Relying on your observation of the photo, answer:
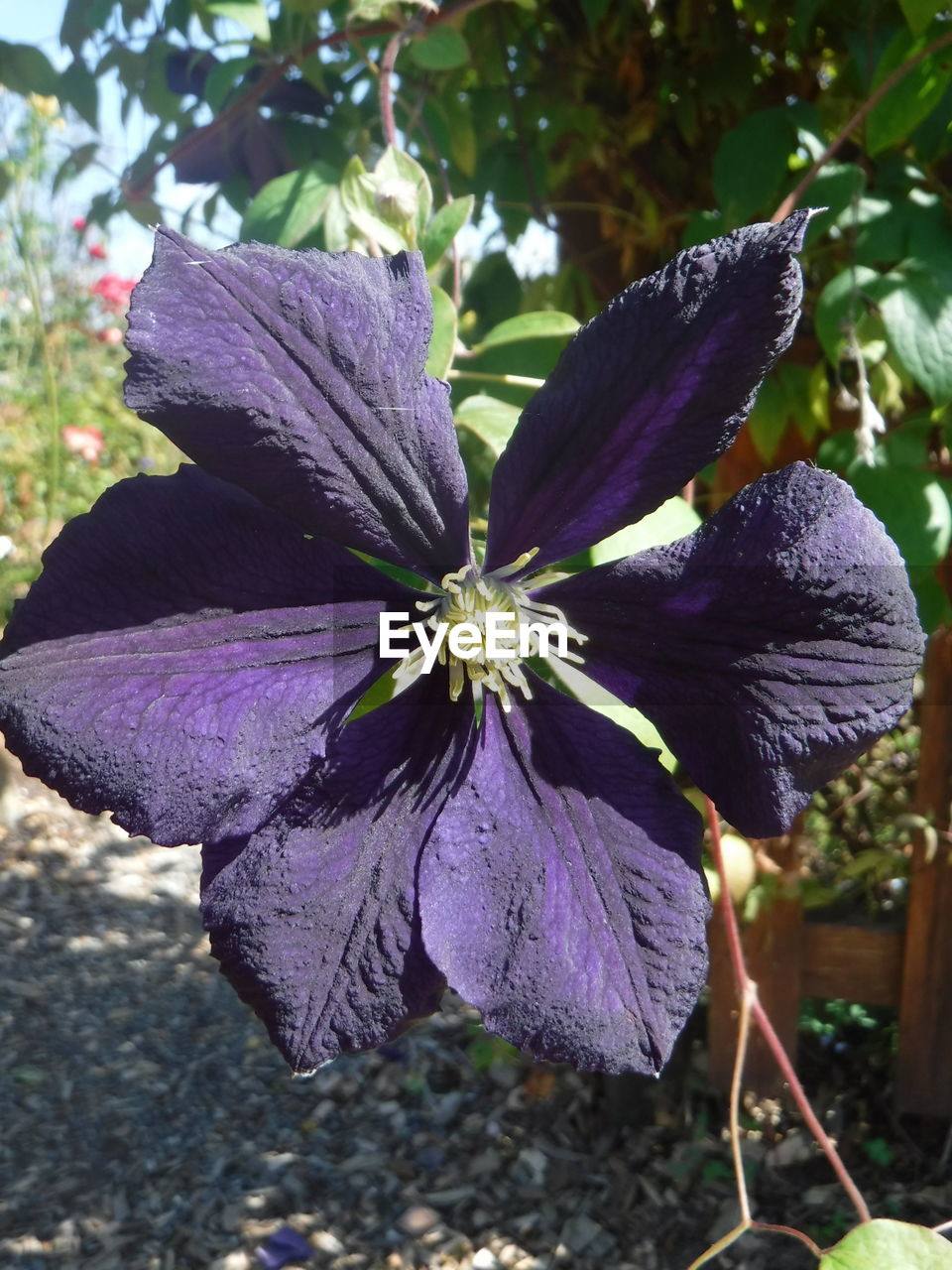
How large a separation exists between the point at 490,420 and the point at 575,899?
0.35m

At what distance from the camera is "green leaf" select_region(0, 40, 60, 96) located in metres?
1.43

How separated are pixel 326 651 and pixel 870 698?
0.28 metres

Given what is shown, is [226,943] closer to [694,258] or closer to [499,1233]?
[694,258]

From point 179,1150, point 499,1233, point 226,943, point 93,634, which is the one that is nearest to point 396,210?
point 93,634

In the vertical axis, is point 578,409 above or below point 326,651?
above

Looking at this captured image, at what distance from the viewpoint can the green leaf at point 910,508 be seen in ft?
3.28

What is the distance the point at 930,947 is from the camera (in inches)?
72.0

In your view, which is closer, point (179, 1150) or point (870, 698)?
point (870, 698)

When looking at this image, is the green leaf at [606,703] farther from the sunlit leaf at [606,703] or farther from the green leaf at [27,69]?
the green leaf at [27,69]

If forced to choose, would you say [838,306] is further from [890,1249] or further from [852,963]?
[852,963]

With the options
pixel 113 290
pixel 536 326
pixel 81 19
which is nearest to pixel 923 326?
pixel 536 326

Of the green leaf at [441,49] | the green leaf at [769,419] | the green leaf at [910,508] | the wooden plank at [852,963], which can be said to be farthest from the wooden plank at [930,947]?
the green leaf at [441,49]

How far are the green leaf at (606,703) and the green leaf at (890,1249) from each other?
0.34m

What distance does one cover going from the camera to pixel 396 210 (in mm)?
748
